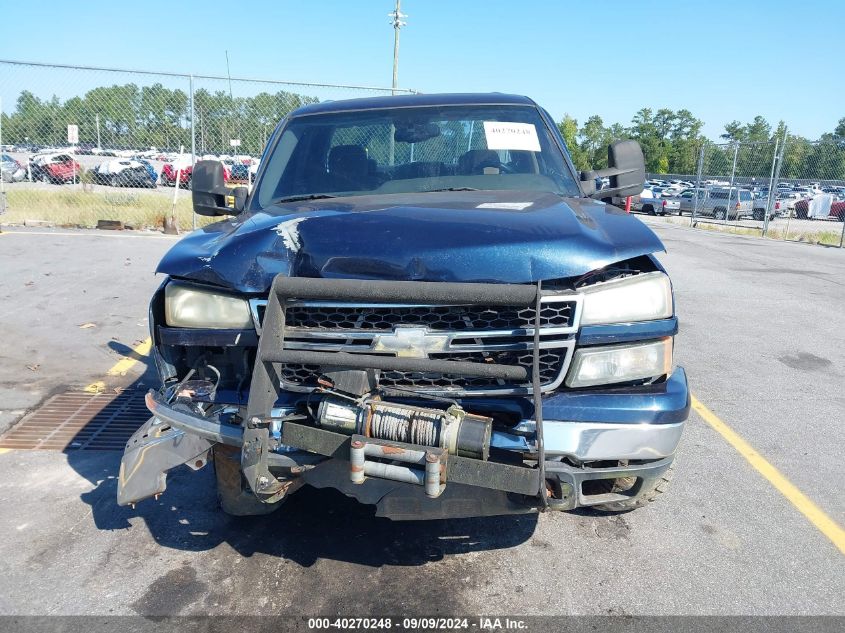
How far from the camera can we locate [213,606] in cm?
277

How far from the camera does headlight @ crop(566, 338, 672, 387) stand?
2.55 meters

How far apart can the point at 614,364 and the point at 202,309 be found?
1.59m

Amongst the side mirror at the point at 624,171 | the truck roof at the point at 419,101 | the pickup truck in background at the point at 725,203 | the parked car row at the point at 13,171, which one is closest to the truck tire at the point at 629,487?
the side mirror at the point at 624,171

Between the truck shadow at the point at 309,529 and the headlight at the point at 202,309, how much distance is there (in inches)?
43.3

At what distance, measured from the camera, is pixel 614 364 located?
8.44 ft

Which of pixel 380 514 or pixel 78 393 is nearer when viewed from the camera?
pixel 380 514

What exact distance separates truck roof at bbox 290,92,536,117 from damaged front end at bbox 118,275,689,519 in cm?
216

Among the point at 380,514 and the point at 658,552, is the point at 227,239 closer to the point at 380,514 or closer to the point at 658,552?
the point at 380,514

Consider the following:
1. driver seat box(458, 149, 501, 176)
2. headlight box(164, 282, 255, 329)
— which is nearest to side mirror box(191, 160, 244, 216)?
driver seat box(458, 149, 501, 176)

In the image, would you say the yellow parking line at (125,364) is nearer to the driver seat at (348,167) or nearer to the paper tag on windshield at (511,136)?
the driver seat at (348,167)

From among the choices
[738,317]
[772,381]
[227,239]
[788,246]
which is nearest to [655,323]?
[227,239]

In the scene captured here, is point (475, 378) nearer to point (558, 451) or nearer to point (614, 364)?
point (558, 451)

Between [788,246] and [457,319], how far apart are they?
17838mm

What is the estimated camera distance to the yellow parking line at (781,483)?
339 centimetres
